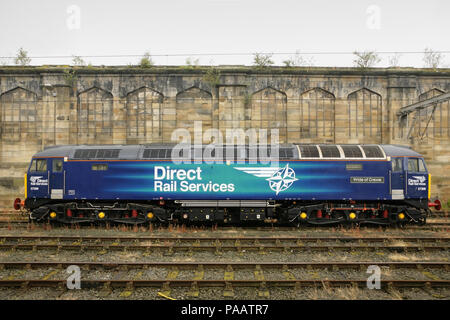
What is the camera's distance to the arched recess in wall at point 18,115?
63.9 ft

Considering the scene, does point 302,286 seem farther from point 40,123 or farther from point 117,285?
point 40,123

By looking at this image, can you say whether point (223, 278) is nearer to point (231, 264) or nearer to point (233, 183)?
point (231, 264)

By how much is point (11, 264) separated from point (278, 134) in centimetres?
1608

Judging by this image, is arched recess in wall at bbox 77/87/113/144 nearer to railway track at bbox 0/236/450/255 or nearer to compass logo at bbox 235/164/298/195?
railway track at bbox 0/236/450/255

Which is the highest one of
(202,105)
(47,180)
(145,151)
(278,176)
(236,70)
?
(236,70)

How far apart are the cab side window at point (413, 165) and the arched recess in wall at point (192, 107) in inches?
479

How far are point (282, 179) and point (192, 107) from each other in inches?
377

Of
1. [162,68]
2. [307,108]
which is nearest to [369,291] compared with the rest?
[307,108]

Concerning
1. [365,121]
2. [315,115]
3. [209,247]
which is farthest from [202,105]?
[365,121]

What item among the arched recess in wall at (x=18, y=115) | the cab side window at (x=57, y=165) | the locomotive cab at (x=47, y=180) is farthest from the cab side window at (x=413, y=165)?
the arched recess in wall at (x=18, y=115)

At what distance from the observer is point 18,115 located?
1953 cm

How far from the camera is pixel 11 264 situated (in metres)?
8.63

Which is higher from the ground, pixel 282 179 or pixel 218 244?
pixel 282 179

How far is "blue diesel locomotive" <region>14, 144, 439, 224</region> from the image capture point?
12789 millimetres
